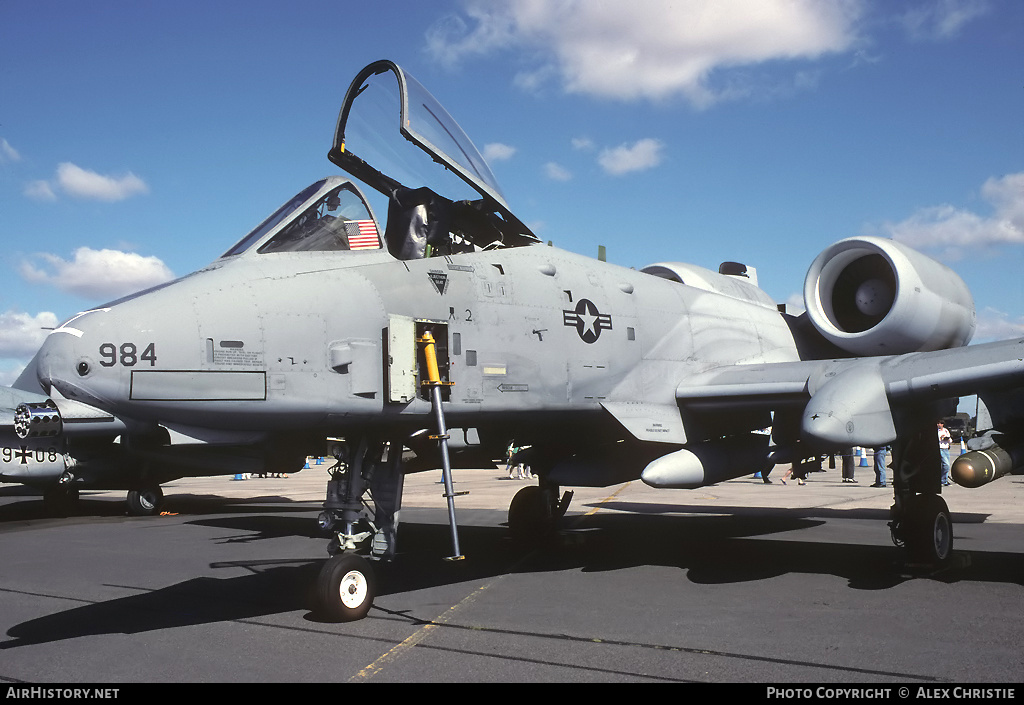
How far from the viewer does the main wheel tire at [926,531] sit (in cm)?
758

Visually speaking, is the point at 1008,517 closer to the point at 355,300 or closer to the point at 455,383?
the point at 455,383

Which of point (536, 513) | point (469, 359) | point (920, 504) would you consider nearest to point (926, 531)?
point (920, 504)

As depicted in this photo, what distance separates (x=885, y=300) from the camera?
8.62 meters

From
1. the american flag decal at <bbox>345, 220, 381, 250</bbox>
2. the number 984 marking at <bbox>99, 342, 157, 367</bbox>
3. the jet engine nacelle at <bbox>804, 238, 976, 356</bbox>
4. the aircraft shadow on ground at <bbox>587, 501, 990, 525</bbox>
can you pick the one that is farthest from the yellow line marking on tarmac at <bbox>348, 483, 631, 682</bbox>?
the aircraft shadow on ground at <bbox>587, 501, 990, 525</bbox>

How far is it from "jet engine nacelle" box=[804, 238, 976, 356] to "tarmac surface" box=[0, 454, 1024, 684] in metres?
2.29

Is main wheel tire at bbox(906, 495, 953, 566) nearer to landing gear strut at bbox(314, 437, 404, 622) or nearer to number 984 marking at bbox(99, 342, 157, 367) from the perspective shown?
landing gear strut at bbox(314, 437, 404, 622)

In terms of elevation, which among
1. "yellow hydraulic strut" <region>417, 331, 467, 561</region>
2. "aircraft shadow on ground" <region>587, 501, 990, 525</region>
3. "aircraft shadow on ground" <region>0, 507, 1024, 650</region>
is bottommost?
"aircraft shadow on ground" <region>587, 501, 990, 525</region>

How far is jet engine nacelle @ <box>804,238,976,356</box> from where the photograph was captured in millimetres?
8062

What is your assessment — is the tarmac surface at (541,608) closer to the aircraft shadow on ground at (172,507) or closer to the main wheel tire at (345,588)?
the main wheel tire at (345,588)

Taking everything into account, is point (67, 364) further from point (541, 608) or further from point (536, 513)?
point (536, 513)

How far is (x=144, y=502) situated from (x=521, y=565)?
403 inches

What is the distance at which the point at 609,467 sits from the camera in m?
7.96

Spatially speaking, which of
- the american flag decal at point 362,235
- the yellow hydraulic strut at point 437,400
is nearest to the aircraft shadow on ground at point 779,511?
the yellow hydraulic strut at point 437,400

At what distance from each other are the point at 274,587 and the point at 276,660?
262 centimetres
